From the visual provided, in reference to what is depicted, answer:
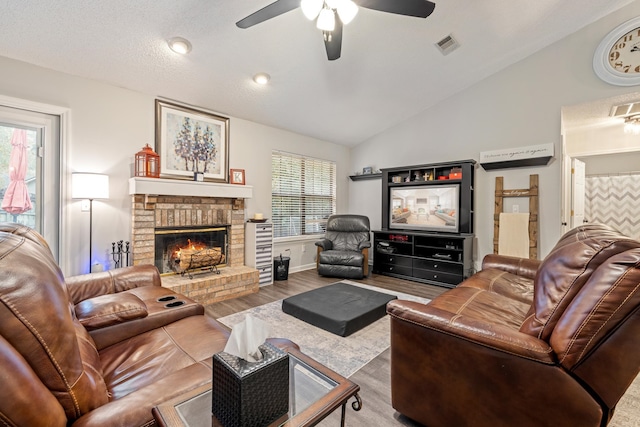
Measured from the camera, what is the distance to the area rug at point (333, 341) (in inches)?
86.9

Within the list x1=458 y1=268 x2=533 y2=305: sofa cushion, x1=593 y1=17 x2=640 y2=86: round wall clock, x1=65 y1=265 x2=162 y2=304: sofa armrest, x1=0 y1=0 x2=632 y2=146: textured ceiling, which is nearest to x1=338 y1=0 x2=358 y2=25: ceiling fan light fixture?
x1=0 y1=0 x2=632 y2=146: textured ceiling

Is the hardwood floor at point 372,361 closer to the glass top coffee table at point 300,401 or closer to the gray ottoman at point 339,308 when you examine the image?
the gray ottoman at point 339,308

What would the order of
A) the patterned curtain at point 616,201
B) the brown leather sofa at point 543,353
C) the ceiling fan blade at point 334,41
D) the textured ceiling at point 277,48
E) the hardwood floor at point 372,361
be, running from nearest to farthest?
the brown leather sofa at point 543,353
the hardwood floor at point 372,361
the ceiling fan blade at point 334,41
the textured ceiling at point 277,48
the patterned curtain at point 616,201

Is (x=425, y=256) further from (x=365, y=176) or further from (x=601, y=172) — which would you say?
(x=601, y=172)

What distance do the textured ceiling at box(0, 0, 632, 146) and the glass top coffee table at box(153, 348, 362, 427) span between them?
2894 millimetres

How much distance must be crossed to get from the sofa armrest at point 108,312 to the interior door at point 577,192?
5654 millimetres

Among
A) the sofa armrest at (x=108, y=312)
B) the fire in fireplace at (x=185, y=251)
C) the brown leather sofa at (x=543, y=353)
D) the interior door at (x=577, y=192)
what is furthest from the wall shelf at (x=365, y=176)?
the sofa armrest at (x=108, y=312)

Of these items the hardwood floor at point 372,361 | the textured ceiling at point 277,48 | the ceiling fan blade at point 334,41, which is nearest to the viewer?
the hardwood floor at point 372,361

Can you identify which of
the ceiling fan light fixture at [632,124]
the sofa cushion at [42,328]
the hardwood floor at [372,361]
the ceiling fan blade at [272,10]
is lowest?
the hardwood floor at [372,361]

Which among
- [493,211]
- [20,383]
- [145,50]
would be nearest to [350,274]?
[493,211]

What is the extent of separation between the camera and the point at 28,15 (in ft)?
7.60

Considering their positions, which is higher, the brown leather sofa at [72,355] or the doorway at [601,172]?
the doorway at [601,172]

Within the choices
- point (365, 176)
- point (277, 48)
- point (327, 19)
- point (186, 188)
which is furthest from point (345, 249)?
point (327, 19)

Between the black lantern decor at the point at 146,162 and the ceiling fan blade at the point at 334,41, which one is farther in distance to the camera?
the black lantern decor at the point at 146,162
